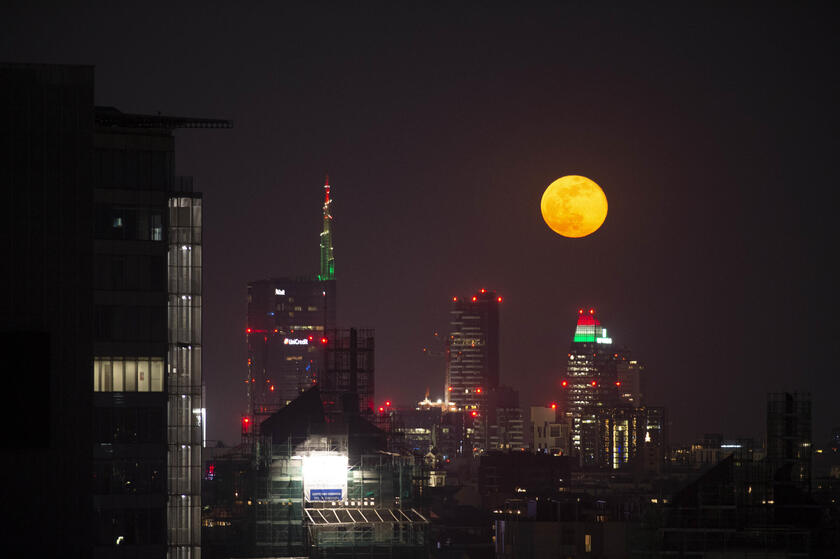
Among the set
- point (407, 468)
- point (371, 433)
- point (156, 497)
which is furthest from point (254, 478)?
point (156, 497)

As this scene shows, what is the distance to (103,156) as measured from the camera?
7175 centimetres

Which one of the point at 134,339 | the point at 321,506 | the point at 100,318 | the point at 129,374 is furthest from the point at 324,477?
the point at 100,318

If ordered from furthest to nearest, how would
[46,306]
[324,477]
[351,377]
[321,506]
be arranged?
1. [351,377]
2. [324,477]
3. [321,506]
4. [46,306]

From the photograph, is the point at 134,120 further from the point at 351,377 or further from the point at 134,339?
the point at 351,377


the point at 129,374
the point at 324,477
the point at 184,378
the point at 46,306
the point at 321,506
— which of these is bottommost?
the point at 321,506

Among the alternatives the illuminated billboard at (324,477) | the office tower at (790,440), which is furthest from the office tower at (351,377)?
the office tower at (790,440)

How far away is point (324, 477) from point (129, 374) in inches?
2026

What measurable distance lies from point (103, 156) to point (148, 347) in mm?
10353

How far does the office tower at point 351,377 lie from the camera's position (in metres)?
172

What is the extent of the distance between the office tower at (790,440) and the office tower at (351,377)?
6931 centimetres

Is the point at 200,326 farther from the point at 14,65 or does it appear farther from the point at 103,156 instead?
the point at 14,65

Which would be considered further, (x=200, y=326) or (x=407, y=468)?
(x=407, y=468)

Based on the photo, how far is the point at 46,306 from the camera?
60594 millimetres

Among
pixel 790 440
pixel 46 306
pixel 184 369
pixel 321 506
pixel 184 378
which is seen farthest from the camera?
pixel 321 506
